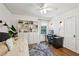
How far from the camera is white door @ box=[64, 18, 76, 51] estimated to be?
4.91 ft

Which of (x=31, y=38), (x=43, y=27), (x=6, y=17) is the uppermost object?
(x=6, y=17)

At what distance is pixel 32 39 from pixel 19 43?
0.87 feet

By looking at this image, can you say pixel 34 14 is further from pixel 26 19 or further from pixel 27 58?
pixel 27 58

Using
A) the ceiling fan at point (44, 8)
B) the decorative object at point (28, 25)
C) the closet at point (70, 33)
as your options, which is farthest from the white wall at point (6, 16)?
the closet at point (70, 33)

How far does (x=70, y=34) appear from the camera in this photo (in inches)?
61.3

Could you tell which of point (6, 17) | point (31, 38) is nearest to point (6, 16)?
point (6, 17)

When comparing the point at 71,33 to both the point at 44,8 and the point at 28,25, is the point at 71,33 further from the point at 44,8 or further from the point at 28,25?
the point at 28,25

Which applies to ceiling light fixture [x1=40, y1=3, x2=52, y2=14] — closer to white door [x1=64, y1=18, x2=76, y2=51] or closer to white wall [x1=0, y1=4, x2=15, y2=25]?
white door [x1=64, y1=18, x2=76, y2=51]

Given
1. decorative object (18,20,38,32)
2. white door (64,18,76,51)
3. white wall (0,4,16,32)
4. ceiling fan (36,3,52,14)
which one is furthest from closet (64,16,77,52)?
white wall (0,4,16,32)

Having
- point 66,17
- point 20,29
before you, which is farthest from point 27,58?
point 66,17

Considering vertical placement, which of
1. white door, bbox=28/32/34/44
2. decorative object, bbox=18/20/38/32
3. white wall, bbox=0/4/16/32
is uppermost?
white wall, bbox=0/4/16/32

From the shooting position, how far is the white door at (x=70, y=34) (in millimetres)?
1497

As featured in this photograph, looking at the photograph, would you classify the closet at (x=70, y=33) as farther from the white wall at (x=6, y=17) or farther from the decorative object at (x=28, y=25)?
the white wall at (x=6, y=17)

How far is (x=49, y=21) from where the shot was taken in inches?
61.4
